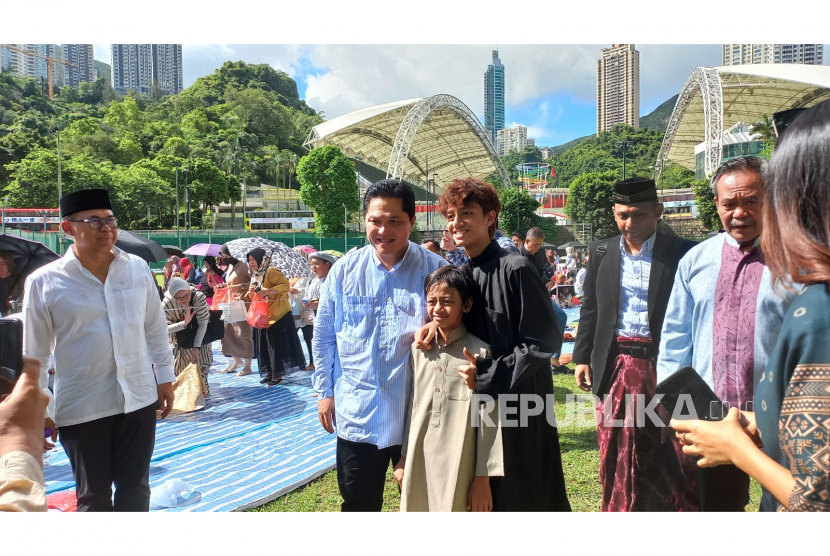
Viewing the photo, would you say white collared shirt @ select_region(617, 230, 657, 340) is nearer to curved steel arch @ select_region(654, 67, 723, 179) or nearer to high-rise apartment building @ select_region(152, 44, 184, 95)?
curved steel arch @ select_region(654, 67, 723, 179)

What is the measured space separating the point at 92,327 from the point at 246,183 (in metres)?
2.63

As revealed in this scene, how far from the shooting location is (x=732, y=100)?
3.27 metres

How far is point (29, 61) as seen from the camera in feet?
12.3

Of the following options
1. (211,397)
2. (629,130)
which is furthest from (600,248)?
(211,397)

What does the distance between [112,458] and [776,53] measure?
3.57 meters

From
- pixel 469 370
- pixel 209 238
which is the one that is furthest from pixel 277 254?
pixel 469 370

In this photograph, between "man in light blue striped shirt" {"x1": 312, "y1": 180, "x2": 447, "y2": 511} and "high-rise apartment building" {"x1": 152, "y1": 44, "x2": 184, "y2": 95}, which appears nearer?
"man in light blue striped shirt" {"x1": 312, "y1": 180, "x2": 447, "y2": 511}

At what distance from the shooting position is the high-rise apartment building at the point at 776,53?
2859 mm

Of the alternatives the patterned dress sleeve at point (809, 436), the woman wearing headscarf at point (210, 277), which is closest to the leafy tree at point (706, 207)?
the patterned dress sleeve at point (809, 436)

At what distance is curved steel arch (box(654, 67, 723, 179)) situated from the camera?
3.15m

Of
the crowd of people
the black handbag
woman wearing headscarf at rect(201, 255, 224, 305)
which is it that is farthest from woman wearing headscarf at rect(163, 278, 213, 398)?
the crowd of people

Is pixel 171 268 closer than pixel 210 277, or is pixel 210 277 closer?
pixel 171 268

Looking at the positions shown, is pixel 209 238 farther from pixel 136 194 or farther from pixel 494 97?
pixel 494 97

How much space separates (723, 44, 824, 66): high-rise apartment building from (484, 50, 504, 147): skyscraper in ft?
3.75
